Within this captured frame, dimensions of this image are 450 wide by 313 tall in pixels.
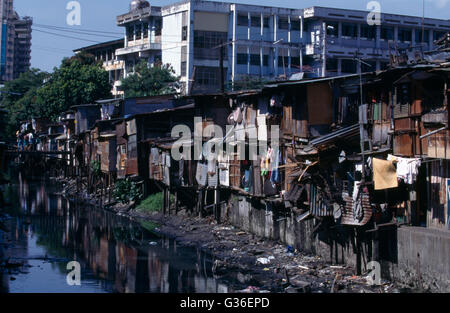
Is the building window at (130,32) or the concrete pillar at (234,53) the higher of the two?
the building window at (130,32)

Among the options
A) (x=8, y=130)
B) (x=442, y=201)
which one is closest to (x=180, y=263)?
(x=442, y=201)

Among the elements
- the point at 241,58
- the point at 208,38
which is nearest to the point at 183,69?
the point at 208,38

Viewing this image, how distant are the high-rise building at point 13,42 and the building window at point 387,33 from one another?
7919 centimetres

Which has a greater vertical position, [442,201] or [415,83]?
[415,83]

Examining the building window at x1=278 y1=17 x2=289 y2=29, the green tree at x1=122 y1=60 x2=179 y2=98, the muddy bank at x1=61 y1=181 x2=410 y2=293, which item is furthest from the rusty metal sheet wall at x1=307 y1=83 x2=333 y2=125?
the building window at x1=278 y1=17 x2=289 y2=29

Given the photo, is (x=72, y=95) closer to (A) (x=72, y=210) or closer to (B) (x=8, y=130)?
(B) (x=8, y=130)

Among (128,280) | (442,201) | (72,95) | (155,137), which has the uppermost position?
(72,95)

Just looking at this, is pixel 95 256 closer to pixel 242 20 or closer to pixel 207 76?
pixel 207 76

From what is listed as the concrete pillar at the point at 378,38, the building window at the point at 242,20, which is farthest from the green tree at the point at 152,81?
the concrete pillar at the point at 378,38

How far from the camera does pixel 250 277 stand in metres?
21.1

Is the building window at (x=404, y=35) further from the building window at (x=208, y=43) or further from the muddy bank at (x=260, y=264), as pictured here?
the muddy bank at (x=260, y=264)

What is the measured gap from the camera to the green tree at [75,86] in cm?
6178

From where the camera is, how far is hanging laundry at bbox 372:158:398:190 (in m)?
18.3
